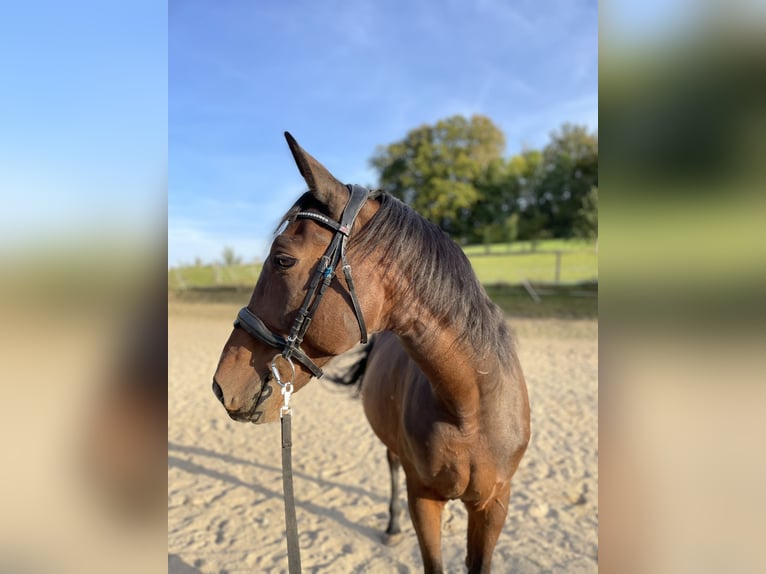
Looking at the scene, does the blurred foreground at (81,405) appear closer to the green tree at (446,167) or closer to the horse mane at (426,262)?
the horse mane at (426,262)

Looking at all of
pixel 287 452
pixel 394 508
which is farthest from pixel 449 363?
pixel 394 508

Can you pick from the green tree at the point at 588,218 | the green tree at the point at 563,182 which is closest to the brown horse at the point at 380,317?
the green tree at the point at 588,218

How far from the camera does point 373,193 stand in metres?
1.66

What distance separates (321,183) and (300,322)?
0.51m

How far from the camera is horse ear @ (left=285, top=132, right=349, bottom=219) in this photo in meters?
1.45

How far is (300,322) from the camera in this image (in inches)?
58.1

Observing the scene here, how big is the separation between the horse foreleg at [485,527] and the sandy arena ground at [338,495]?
0.99 m

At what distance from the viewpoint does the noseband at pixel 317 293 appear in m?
1.47

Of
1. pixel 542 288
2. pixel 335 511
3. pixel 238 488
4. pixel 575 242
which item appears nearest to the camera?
pixel 335 511

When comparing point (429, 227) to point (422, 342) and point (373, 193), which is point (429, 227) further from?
point (422, 342)

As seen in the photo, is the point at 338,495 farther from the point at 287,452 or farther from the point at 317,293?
the point at 317,293

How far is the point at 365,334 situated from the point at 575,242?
20.8 metres

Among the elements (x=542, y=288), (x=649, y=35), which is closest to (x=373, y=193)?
(x=649, y=35)

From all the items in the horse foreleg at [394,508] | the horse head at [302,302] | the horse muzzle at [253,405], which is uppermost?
the horse head at [302,302]
